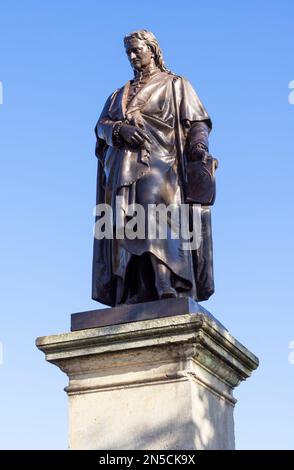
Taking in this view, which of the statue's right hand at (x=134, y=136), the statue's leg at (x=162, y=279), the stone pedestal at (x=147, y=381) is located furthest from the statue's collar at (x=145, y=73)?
the stone pedestal at (x=147, y=381)

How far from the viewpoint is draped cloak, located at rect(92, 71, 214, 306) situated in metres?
8.02

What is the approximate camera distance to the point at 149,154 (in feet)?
27.5

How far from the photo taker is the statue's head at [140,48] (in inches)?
354

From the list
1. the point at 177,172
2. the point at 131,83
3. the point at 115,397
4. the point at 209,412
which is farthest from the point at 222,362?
the point at 131,83

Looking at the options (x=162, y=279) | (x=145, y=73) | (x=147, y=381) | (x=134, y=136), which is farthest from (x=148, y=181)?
(x=147, y=381)

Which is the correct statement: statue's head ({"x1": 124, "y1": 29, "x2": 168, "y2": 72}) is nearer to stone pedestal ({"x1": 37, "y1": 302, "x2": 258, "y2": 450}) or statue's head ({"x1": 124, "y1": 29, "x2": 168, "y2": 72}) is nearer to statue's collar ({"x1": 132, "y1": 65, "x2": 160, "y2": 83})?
statue's collar ({"x1": 132, "y1": 65, "x2": 160, "y2": 83})

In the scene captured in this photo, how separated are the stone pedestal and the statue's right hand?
1695 mm

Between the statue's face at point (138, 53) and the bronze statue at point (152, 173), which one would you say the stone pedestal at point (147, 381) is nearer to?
the bronze statue at point (152, 173)

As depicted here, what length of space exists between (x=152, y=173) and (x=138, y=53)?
Result: 1407 millimetres

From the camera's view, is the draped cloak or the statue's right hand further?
the statue's right hand

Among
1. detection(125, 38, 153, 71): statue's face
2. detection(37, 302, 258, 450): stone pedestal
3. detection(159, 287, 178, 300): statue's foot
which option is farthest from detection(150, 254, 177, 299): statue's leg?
detection(125, 38, 153, 71): statue's face

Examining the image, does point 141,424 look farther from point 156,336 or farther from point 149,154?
point 149,154

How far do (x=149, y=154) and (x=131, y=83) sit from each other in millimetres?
1004

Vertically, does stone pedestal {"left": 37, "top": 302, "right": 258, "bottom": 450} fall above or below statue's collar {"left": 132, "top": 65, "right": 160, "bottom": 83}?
below
